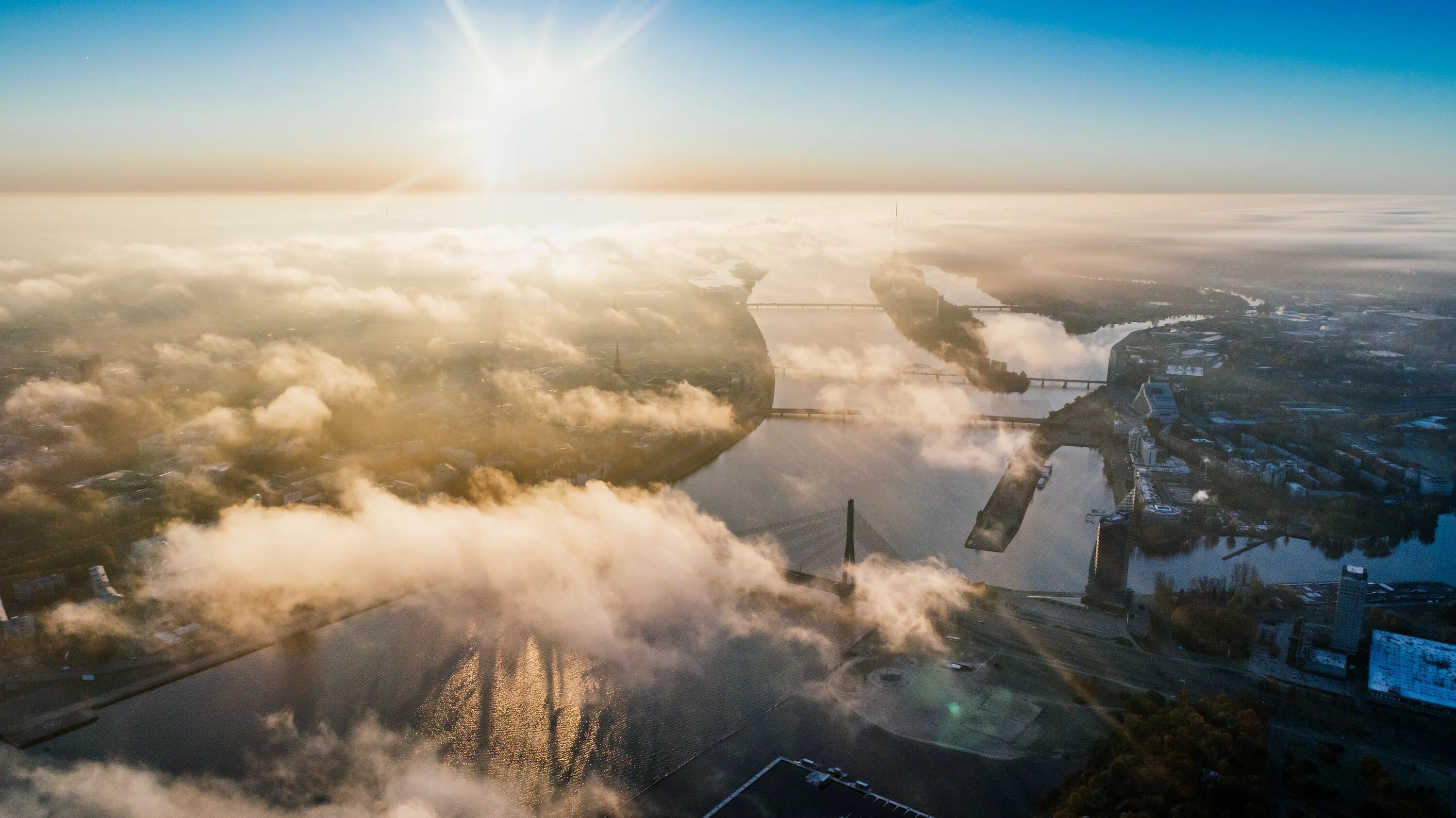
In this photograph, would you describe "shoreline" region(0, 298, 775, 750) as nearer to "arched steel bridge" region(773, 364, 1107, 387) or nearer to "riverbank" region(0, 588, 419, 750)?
"riverbank" region(0, 588, 419, 750)

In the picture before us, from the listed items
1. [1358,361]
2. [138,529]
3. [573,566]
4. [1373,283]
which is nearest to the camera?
[573,566]

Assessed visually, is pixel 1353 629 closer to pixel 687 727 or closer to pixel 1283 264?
pixel 687 727

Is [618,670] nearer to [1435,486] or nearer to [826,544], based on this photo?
[826,544]

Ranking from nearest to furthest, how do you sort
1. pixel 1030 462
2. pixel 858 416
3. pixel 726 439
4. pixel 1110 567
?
pixel 1110 567
pixel 1030 462
pixel 726 439
pixel 858 416

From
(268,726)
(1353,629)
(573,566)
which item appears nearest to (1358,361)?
(1353,629)

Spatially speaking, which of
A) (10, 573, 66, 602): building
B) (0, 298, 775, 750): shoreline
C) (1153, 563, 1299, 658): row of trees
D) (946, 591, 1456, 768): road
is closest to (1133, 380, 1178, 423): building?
(1153, 563, 1299, 658): row of trees

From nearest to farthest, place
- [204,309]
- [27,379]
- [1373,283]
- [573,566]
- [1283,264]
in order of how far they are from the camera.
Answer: [573,566], [27,379], [204,309], [1373,283], [1283,264]

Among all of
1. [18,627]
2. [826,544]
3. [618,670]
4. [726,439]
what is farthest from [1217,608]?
[18,627]
